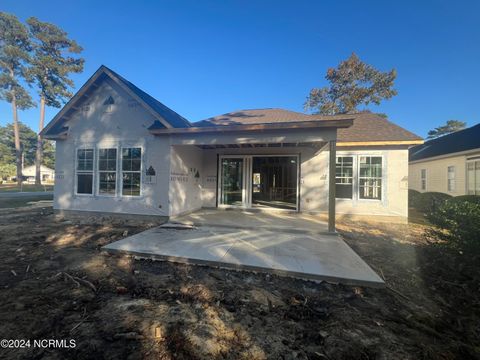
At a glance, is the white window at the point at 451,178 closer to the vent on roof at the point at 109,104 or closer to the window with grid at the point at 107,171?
the window with grid at the point at 107,171

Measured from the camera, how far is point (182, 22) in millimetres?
12117

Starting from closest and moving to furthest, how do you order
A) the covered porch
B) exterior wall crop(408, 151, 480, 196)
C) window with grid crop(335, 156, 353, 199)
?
the covered porch → window with grid crop(335, 156, 353, 199) → exterior wall crop(408, 151, 480, 196)

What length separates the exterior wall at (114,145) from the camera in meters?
7.62

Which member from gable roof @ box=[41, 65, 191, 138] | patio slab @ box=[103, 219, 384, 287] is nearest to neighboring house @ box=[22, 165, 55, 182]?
gable roof @ box=[41, 65, 191, 138]

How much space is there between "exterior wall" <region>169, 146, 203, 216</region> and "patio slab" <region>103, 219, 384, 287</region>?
185 centimetres

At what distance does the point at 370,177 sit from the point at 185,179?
25.8 ft

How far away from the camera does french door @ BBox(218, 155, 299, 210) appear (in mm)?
9906

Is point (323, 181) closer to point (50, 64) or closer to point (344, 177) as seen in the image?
point (344, 177)

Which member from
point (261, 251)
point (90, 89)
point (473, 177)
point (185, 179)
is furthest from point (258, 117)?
point (473, 177)

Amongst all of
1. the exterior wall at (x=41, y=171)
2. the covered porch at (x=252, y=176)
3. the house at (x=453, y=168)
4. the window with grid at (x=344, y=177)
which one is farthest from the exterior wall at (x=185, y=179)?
the exterior wall at (x=41, y=171)

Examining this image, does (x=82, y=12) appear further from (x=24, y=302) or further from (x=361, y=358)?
(x=361, y=358)

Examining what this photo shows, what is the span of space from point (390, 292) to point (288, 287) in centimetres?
157

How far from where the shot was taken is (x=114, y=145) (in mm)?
8023

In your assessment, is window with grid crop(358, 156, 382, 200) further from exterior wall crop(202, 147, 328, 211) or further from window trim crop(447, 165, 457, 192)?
window trim crop(447, 165, 457, 192)
